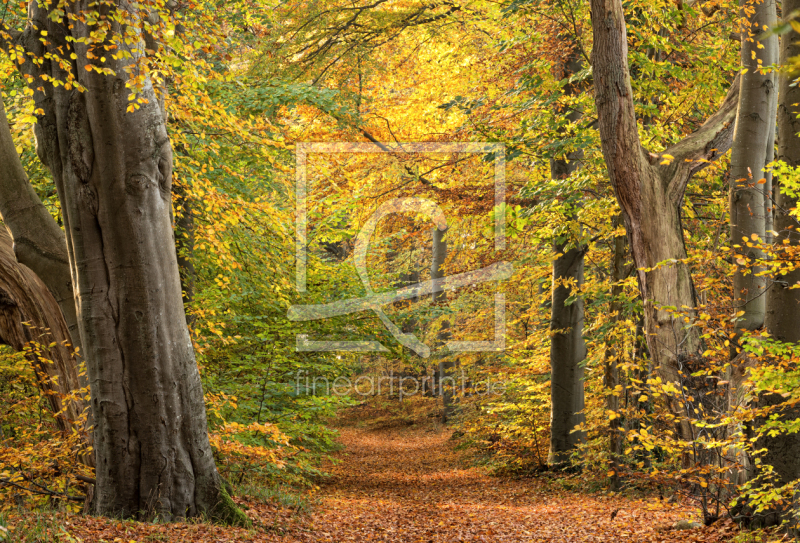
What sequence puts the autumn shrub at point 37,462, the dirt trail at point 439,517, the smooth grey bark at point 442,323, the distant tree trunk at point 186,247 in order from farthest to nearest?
the smooth grey bark at point 442,323
the distant tree trunk at point 186,247
the autumn shrub at point 37,462
the dirt trail at point 439,517

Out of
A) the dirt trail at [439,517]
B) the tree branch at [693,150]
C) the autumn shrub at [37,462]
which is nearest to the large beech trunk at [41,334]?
the autumn shrub at [37,462]

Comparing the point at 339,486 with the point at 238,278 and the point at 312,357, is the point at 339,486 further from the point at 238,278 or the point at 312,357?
the point at 238,278

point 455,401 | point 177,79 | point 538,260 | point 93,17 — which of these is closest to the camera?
point 93,17

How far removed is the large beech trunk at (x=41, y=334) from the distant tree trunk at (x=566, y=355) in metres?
8.25

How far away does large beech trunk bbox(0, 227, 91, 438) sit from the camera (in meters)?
6.18

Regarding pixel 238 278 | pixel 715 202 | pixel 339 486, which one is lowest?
pixel 339 486

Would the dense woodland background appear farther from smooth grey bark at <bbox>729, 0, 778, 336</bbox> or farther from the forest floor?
the forest floor

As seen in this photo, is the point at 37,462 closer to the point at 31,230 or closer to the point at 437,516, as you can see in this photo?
the point at 31,230

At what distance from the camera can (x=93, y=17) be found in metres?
4.54

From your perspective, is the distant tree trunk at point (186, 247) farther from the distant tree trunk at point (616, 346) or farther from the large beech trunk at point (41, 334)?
the distant tree trunk at point (616, 346)

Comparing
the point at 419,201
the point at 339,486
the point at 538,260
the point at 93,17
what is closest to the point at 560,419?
the point at 538,260

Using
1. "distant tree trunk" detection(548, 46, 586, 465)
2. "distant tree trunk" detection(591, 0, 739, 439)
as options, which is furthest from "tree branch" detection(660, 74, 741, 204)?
"distant tree trunk" detection(548, 46, 586, 465)

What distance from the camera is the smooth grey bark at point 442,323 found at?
1797 cm

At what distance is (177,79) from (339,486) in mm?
9031
